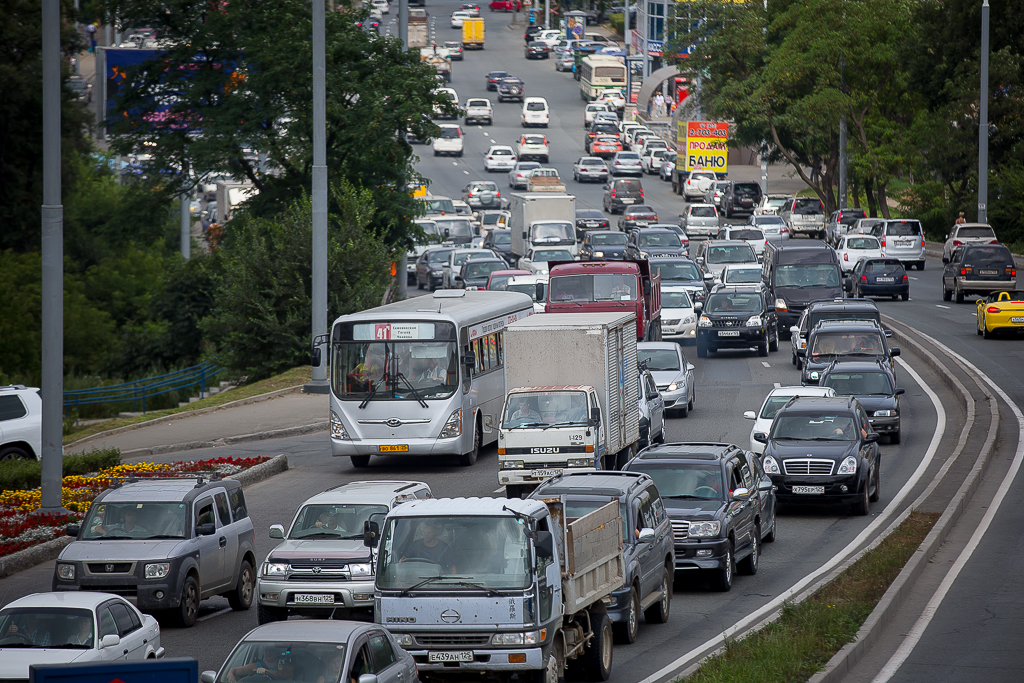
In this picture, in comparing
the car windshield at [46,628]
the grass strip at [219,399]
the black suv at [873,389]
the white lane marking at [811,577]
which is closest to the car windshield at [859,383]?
the black suv at [873,389]

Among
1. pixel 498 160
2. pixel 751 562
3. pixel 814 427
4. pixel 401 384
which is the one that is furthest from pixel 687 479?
pixel 498 160

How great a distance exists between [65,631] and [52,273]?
8482 millimetres

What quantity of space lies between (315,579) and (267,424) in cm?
1484

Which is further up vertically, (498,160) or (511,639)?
(498,160)

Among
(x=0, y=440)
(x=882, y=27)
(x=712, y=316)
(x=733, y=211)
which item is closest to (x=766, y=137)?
(x=733, y=211)

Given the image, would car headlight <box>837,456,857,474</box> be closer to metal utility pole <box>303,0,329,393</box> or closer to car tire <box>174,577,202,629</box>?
car tire <box>174,577,202,629</box>

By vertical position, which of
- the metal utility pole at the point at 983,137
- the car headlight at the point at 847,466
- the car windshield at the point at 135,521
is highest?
the metal utility pole at the point at 983,137

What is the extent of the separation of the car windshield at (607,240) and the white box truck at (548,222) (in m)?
1.58

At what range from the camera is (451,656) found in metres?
10.5

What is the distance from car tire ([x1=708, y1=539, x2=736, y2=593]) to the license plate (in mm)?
5986

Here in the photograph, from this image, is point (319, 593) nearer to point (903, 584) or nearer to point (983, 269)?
point (903, 584)

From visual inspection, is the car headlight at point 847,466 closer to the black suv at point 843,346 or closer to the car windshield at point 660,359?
the car windshield at point 660,359

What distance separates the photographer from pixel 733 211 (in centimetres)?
7269

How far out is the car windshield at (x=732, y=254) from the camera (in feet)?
159
